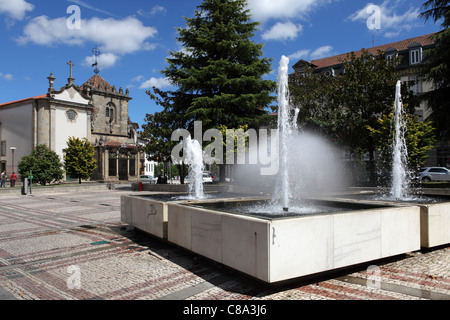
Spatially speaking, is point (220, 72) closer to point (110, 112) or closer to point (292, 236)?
point (292, 236)

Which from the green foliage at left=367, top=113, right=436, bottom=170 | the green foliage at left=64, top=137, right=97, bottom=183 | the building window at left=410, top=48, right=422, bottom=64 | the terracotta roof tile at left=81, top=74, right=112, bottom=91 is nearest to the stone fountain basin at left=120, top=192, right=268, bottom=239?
the green foliage at left=367, top=113, right=436, bottom=170

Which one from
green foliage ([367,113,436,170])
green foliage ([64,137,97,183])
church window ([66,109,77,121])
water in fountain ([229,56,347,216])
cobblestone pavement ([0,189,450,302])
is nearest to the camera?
cobblestone pavement ([0,189,450,302])

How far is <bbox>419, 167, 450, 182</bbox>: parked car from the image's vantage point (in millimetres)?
26297

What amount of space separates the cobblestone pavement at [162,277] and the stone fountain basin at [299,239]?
0.28m

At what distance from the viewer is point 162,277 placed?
4938 mm

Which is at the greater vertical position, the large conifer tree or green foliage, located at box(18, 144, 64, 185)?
the large conifer tree

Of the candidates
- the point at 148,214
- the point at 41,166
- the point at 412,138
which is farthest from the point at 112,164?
the point at 148,214

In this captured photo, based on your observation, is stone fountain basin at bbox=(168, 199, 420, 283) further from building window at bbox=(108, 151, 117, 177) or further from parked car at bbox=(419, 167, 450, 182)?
building window at bbox=(108, 151, 117, 177)

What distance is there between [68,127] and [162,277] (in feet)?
138

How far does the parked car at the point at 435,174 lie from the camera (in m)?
26.3

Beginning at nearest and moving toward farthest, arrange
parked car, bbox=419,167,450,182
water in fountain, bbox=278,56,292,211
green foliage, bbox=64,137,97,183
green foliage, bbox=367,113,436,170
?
water in fountain, bbox=278,56,292,211, green foliage, bbox=367,113,436,170, parked car, bbox=419,167,450,182, green foliage, bbox=64,137,97,183

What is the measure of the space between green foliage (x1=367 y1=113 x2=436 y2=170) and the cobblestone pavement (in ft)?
51.3

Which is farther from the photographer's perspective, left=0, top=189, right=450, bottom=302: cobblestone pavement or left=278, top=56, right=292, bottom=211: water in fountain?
left=278, top=56, right=292, bottom=211: water in fountain
